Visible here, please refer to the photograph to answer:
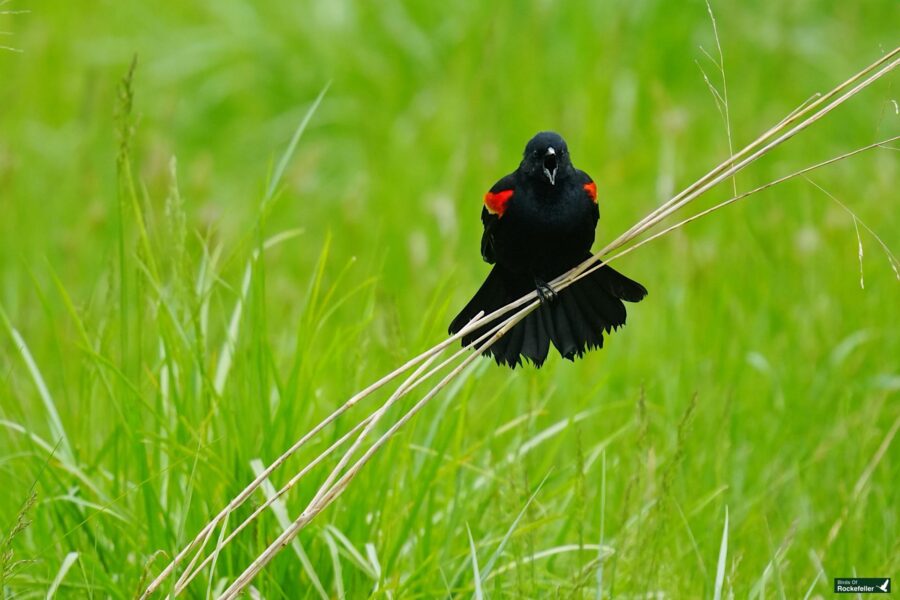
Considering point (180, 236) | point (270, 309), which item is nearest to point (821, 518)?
point (180, 236)

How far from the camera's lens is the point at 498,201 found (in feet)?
7.86

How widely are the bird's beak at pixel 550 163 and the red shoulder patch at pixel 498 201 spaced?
16cm

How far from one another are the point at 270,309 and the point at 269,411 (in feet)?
6.80

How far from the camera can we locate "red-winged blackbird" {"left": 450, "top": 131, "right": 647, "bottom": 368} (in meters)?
2.09

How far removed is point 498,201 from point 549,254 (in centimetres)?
17

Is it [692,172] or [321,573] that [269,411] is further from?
[692,172]

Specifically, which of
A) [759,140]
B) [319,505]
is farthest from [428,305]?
[759,140]

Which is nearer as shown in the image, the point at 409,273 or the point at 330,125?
the point at 409,273

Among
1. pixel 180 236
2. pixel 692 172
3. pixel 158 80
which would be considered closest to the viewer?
pixel 180 236

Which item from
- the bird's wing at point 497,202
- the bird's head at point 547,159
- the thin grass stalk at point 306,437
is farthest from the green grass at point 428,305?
the bird's head at point 547,159

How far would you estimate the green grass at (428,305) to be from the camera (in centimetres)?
278

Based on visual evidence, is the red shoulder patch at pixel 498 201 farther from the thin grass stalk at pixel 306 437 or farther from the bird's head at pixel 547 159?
the thin grass stalk at pixel 306 437

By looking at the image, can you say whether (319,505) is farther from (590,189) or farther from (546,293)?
(590,189)

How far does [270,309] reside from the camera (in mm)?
4828
